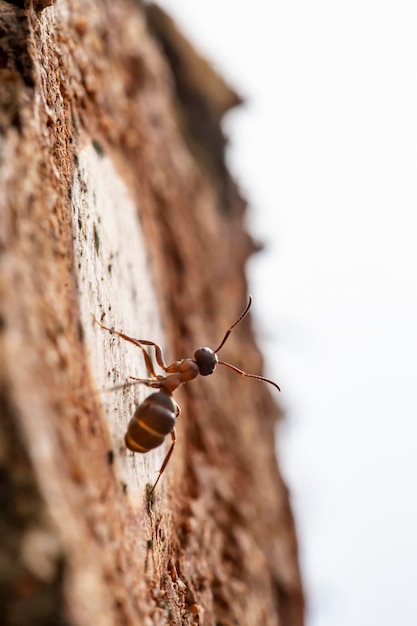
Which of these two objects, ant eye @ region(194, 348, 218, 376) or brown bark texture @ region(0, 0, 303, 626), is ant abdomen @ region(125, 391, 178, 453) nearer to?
brown bark texture @ region(0, 0, 303, 626)

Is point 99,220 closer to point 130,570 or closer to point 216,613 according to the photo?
point 130,570

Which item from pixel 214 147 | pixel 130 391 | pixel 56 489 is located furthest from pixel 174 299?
pixel 56 489

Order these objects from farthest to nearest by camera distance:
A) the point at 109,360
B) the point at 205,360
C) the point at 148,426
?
the point at 205,360 → the point at 109,360 → the point at 148,426

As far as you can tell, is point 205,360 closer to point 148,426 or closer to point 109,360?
point 109,360

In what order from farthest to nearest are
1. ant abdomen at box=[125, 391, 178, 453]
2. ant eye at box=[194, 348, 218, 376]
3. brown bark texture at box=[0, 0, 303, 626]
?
1. ant eye at box=[194, 348, 218, 376]
2. ant abdomen at box=[125, 391, 178, 453]
3. brown bark texture at box=[0, 0, 303, 626]

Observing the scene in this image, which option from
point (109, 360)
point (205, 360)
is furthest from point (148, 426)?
point (205, 360)

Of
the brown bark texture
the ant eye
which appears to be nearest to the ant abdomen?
the brown bark texture

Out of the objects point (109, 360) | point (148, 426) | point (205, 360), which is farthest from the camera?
point (205, 360)
